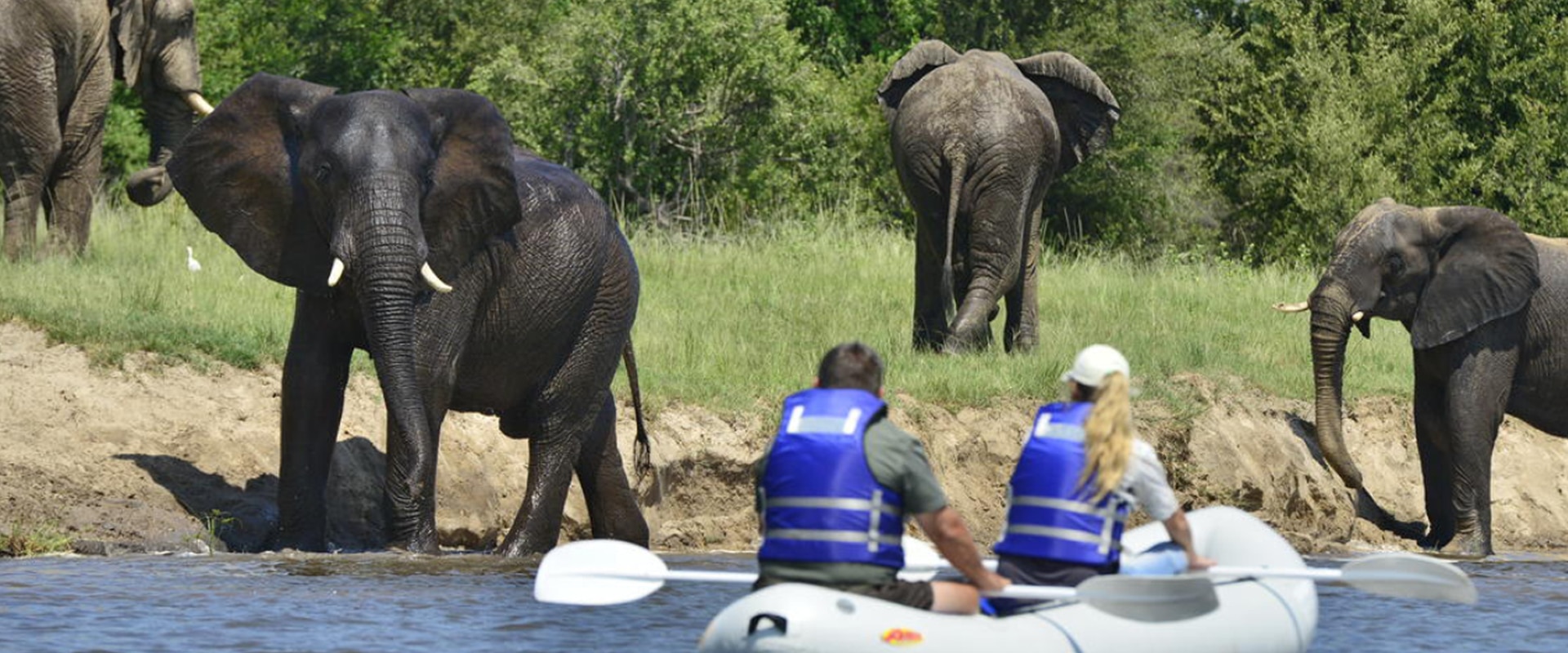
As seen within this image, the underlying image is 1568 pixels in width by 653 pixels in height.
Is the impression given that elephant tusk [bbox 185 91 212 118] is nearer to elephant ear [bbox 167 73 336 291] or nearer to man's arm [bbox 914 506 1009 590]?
elephant ear [bbox 167 73 336 291]

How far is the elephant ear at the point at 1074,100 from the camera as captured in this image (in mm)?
20141

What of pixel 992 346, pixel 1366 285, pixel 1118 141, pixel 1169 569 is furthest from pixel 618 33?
pixel 1169 569

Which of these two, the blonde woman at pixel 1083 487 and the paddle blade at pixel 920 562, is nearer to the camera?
the blonde woman at pixel 1083 487

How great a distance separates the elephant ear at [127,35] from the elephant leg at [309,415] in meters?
6.14

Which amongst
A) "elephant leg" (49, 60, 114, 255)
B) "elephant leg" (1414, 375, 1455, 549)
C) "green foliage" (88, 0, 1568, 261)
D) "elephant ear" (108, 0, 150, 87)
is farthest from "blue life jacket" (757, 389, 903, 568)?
"green foliage" (88, 0, 1568, 261)

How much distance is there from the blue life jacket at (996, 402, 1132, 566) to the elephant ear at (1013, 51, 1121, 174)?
1028 cm

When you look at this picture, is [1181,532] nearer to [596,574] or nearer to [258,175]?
[596,574]

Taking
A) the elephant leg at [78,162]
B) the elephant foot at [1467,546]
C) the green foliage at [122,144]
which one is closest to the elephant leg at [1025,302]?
the elephant foot at [1467,546]

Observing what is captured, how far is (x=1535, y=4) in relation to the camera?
3878 cm

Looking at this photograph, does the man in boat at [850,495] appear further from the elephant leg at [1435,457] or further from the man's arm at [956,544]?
the elephant leg at [1435,457]

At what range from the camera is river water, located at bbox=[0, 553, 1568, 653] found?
1113 centimetres

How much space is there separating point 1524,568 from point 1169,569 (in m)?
6.15

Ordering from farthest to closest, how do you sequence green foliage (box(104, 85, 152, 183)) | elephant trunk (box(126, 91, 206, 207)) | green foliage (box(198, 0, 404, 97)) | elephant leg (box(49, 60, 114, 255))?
green foliage (box(198, 0, 404, 97))
green foliage (box(104, 85, 152, 183))
elephant trunk (box(126, 91, 206, 207))
elephant leg (box(49, 60, 114, 255))

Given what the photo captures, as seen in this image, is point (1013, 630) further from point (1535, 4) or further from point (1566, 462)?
point (1535, 4)
